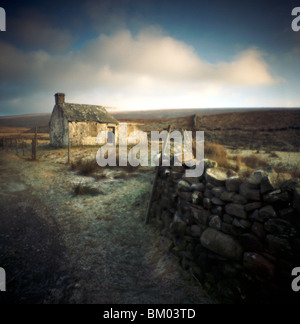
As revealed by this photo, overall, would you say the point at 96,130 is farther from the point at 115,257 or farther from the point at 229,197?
the point at 229,197

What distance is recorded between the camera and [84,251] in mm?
3834

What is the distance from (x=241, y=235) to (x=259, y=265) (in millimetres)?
397

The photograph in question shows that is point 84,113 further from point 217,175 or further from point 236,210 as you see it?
point 236,210

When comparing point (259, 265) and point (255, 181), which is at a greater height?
point (255, 181)

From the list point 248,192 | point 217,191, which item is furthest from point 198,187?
point 248,192

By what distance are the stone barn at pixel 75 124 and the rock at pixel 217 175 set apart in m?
17.8

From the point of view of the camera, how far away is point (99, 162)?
36.0 feet

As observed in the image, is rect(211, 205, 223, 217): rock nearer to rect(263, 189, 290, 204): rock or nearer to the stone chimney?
rect(263, 189, 290, 204): rock

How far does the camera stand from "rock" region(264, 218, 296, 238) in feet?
6.67

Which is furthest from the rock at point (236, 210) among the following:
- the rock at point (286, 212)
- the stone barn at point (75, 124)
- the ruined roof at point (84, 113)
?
the ruined roof at point (84, 113)

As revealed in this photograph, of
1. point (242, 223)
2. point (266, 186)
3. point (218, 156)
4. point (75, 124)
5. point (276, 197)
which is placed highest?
point (75, 124)

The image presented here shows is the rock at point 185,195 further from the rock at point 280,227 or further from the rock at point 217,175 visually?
the rock at point 280,227

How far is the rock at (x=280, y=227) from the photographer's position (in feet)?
6.67

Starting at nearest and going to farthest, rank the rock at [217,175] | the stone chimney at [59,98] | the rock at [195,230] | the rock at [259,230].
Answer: the rock at [259,230]
the rock at [217,175]
the rock at [195,230]
the stone chimney at [59,98]
